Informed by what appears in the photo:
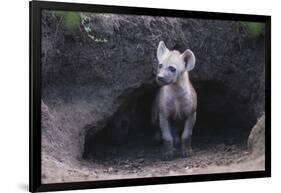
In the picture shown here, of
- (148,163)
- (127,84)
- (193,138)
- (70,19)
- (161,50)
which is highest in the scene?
(70,19)

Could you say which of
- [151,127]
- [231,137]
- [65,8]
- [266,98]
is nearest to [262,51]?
[266,98]

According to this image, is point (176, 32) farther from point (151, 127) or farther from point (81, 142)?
point (81, 142)

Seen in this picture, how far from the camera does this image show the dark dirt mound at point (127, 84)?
5.05 metres

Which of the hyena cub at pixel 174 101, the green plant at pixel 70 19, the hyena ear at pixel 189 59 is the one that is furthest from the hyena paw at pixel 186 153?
the green plant at pixel 70 19

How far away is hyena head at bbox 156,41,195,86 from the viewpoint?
17.8ft

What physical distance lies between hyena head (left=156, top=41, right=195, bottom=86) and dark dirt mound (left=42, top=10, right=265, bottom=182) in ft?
0.20

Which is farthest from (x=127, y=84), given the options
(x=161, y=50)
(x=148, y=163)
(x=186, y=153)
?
(x=186, y=153)

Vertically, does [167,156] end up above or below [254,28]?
below

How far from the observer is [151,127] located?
543 cm

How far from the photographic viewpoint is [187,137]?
5586 mm

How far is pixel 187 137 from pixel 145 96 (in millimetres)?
592

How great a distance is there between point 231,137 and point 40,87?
2.03 meters

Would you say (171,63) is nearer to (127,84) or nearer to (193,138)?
(127,84)

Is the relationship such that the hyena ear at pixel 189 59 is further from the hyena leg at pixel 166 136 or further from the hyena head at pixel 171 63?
the hyena leg at pixel 166 136
